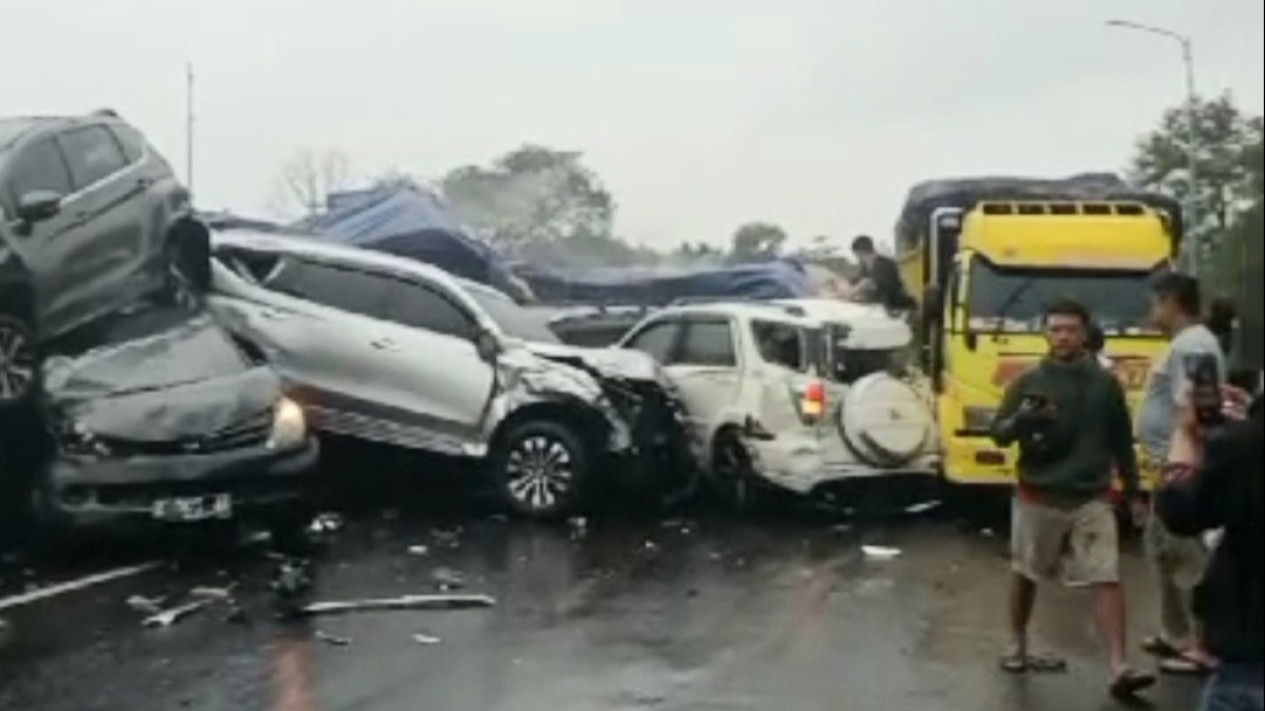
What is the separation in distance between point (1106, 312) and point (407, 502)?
18.3 feet

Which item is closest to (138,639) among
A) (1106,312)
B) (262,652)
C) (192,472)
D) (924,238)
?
(262,652)

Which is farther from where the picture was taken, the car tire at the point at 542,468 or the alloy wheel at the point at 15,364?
the car tire at the point at 542,468

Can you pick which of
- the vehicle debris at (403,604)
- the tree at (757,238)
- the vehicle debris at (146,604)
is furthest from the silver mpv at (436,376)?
the tree at (757,238)

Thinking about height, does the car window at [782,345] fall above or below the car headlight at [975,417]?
above

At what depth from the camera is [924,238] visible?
19.0 meters

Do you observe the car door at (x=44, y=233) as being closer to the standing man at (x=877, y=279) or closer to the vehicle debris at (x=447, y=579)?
the vehicle debris at (x=447, y=579)

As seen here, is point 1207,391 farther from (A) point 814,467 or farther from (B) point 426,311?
(B) point 426,311

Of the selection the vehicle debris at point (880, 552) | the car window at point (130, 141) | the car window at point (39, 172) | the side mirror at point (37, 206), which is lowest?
the vehicle debris at point (880, 552)

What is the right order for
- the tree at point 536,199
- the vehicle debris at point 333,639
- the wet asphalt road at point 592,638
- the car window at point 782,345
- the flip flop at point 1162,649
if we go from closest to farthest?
the wet asphalt road at point 592,638 → the flip flop at point 1162,649 → the vehicle debris at point 333,639 → the car window at point 782,345 → the tree at point 536,199

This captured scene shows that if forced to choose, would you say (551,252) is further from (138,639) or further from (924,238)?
(138,639)

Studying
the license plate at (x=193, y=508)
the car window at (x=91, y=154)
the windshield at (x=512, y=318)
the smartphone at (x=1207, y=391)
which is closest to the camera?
the smartphone at (x=1207, y=391)

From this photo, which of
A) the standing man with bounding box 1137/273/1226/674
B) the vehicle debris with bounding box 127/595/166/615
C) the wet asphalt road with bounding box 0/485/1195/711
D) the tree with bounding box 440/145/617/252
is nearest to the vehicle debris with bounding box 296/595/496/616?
the wet asphalt road with bounding box 0/485/1195/711

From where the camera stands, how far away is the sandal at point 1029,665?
9422 mm

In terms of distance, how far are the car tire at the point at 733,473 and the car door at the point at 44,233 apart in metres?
5.04
